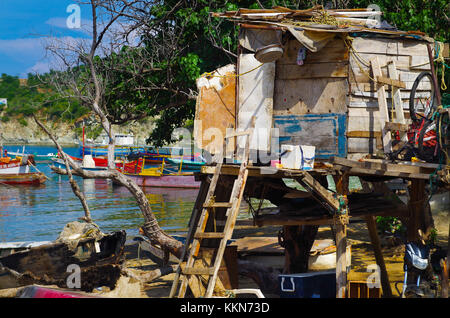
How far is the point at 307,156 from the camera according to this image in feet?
30.3

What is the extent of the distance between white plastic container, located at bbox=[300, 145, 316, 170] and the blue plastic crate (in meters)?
2.17

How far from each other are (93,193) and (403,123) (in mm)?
32522

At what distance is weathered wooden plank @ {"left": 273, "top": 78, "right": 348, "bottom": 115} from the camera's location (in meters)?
9.99

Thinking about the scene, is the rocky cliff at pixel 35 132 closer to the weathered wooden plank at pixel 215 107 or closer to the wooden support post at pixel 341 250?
the weathered wooden plank at pixel 215 107

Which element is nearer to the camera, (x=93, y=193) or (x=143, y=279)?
(x=143, y=279)

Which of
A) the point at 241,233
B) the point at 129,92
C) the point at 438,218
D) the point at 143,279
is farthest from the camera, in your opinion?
the point at 241,233

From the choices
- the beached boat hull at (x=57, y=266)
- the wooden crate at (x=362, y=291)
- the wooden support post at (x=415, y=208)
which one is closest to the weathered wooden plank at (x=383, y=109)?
the wooden support post at (x=415, y=208)

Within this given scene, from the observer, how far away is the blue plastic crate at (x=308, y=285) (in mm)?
9633

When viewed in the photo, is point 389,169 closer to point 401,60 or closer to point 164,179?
point 401,60

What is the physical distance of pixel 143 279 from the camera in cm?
1201

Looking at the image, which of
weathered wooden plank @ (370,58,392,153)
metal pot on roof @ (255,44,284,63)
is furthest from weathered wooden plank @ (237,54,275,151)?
weathered wooden plank @ (370,58,392,153)

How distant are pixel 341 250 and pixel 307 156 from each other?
1.81 m
